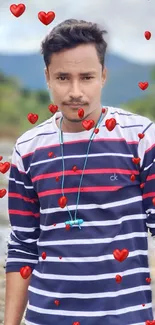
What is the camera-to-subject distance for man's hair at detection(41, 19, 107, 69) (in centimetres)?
198

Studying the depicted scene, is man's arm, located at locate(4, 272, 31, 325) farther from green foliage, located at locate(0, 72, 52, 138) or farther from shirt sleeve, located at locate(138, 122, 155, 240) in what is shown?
green foliage, located at locate(0, 72, 52, 138)

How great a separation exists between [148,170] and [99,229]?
0.58ft

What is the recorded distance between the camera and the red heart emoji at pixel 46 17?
6.72 ft

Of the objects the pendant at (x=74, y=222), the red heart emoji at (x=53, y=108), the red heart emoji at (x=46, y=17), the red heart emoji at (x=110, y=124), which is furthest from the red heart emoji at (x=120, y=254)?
the red heart emoji at (x=46, y=17)

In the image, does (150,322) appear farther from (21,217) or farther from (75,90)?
(75,90)

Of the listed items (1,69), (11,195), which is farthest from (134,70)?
(11,195)

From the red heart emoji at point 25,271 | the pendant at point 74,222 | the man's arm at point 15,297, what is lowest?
the man's arm at point 15,297

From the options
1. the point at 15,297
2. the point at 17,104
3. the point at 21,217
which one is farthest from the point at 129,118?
the point at 17,104

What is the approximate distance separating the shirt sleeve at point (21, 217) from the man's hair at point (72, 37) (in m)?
0.27

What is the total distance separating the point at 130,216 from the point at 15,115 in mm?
10617

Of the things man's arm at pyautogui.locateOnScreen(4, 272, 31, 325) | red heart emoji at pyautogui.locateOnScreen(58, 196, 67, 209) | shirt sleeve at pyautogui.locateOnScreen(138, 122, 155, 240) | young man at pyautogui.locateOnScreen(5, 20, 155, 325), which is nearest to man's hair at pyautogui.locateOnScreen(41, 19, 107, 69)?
young man at pyautogui.locateOnScreen(5, 20, 155, 325)

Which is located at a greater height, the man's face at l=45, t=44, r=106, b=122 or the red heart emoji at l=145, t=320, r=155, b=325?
the man's face at l=45, t=44, r=106, b=122

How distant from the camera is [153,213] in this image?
77.4 inches

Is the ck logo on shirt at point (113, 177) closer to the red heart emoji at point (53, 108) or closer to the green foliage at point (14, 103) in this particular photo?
the red heart emoji at point (53, 108)
